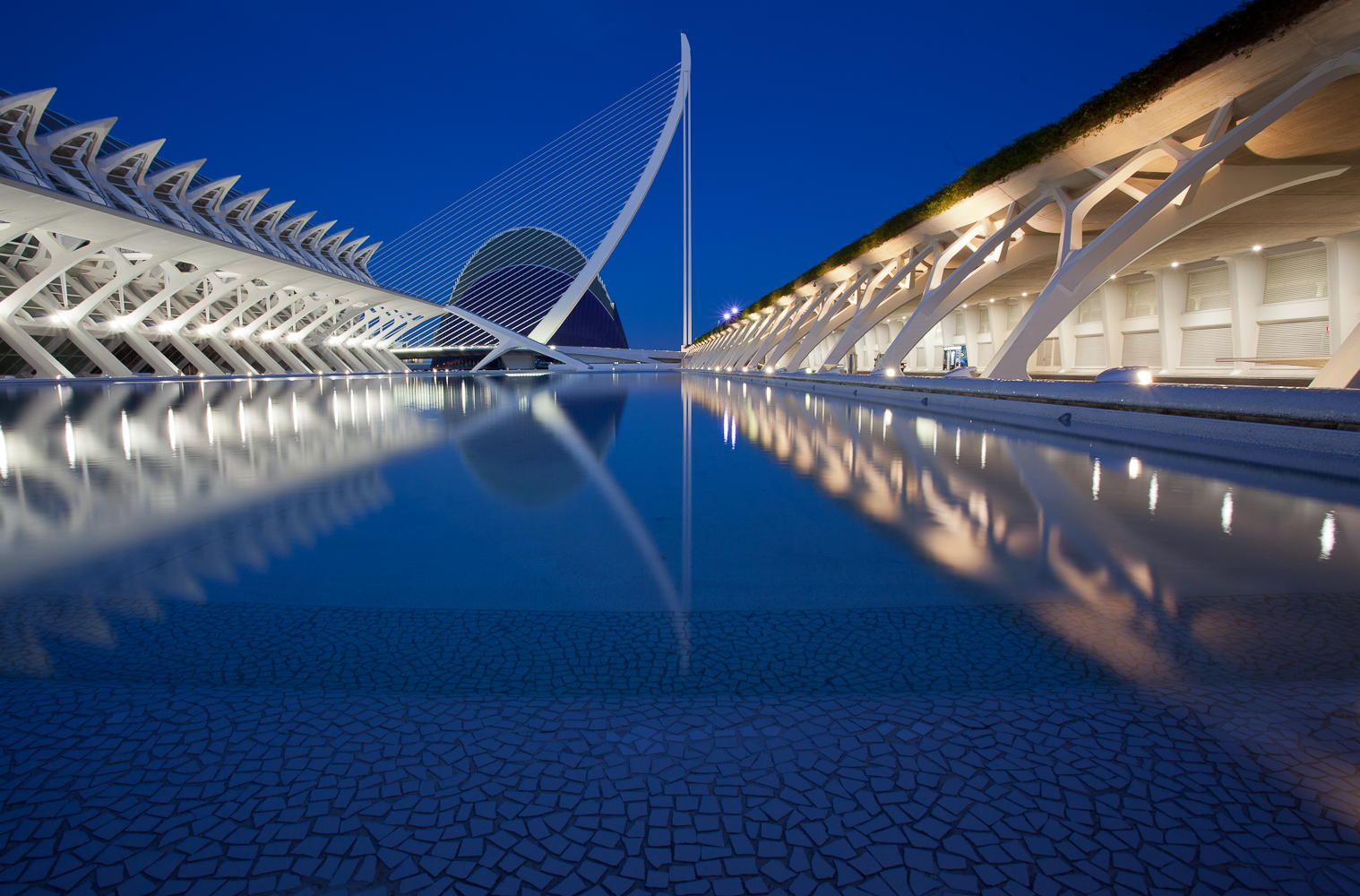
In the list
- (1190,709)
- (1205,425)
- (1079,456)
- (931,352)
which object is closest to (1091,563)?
(1190,709)

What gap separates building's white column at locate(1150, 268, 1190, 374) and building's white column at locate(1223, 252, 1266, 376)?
148 cm

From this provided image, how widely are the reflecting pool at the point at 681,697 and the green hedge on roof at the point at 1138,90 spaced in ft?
→ 17.5

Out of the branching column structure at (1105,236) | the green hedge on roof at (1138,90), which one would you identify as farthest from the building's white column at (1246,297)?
the green hedge on roof at (1138,90)

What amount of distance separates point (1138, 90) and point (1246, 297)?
814 centimetres

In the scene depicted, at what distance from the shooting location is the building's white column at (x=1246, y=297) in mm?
13180

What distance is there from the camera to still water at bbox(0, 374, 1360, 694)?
1.55m

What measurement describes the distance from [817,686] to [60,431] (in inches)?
326

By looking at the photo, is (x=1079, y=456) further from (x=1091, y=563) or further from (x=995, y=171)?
(x=995, y=171)

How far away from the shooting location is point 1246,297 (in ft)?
43.7

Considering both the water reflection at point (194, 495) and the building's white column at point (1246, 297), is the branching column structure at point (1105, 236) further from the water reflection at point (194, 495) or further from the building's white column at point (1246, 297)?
the water reflection at point (194, 495)

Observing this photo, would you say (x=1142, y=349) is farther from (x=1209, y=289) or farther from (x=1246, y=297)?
(x=1246, y=297)

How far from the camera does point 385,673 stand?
4.95 feet

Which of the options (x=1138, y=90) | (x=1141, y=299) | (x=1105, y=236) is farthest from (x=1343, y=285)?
(x=1138, y=90)

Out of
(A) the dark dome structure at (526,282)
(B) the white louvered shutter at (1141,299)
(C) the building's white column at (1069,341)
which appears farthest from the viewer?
(A) the dark dome structure at (526,282)
